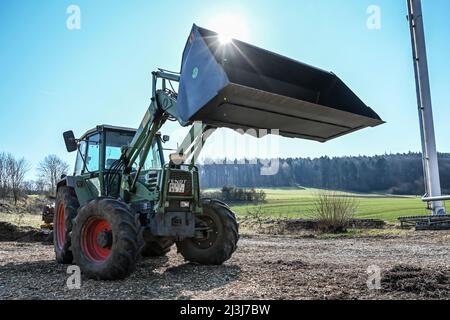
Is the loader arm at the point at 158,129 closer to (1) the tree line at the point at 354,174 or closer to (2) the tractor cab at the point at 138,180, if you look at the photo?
(2) the tractor cab at the point at 138,180

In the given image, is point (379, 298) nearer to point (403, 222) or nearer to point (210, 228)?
point (210, 228)

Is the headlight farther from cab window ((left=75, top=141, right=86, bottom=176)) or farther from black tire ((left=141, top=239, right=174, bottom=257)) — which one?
cab window ((left=75, top=141, right=86, bottom=176))

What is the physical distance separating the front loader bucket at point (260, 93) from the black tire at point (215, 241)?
177 cm

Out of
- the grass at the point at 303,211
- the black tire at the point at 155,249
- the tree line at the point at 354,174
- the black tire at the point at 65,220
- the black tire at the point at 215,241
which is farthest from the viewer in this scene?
the tree line at the point at 354,174

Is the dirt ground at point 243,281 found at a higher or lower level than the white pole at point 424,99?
lower

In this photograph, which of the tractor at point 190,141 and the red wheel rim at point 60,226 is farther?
the red wheel rim at point 60,226

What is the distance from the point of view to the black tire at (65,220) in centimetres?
792

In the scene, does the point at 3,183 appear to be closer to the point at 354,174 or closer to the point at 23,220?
the point at 23,220

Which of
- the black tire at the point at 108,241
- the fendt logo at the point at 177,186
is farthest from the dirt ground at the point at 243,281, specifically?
the fendt logo at the point at 177,186

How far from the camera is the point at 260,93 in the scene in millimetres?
5656

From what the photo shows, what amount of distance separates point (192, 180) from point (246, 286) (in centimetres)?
220

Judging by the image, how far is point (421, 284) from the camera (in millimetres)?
5055

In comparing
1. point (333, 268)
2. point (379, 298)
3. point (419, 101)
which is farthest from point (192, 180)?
point (419, 101)
